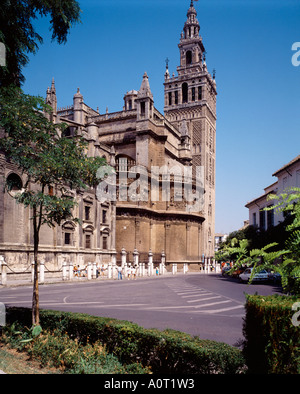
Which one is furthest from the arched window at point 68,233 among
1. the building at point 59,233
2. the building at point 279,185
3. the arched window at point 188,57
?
the arched window at point 188,57

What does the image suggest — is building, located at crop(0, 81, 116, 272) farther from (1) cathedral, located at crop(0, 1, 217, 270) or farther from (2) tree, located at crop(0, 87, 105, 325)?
(2) tree, located at crop(0, 87, 105, 325)

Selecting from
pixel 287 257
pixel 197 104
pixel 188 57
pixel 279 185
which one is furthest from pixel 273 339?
pixel 188 57

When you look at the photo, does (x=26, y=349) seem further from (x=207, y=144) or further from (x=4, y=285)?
(x=207, y=144)

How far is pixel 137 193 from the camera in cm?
4534

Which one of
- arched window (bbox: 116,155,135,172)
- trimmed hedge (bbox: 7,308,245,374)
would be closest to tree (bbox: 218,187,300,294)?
trimmed hedge (bbox: 7,308,245,374)

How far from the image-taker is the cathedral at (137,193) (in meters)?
29.7

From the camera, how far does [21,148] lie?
24.3ft

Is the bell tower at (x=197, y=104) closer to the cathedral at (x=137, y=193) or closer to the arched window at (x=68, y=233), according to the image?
the cathedral at (x=137, y=193)

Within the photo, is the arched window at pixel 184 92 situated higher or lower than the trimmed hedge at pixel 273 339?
higher

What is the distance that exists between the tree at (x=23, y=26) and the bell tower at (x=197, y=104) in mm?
59264

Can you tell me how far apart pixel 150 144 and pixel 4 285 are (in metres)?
32.2

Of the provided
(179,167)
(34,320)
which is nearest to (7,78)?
(34,320)

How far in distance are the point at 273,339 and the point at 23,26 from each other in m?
8.70

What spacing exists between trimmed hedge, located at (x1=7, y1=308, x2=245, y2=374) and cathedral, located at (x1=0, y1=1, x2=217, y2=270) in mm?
19823
